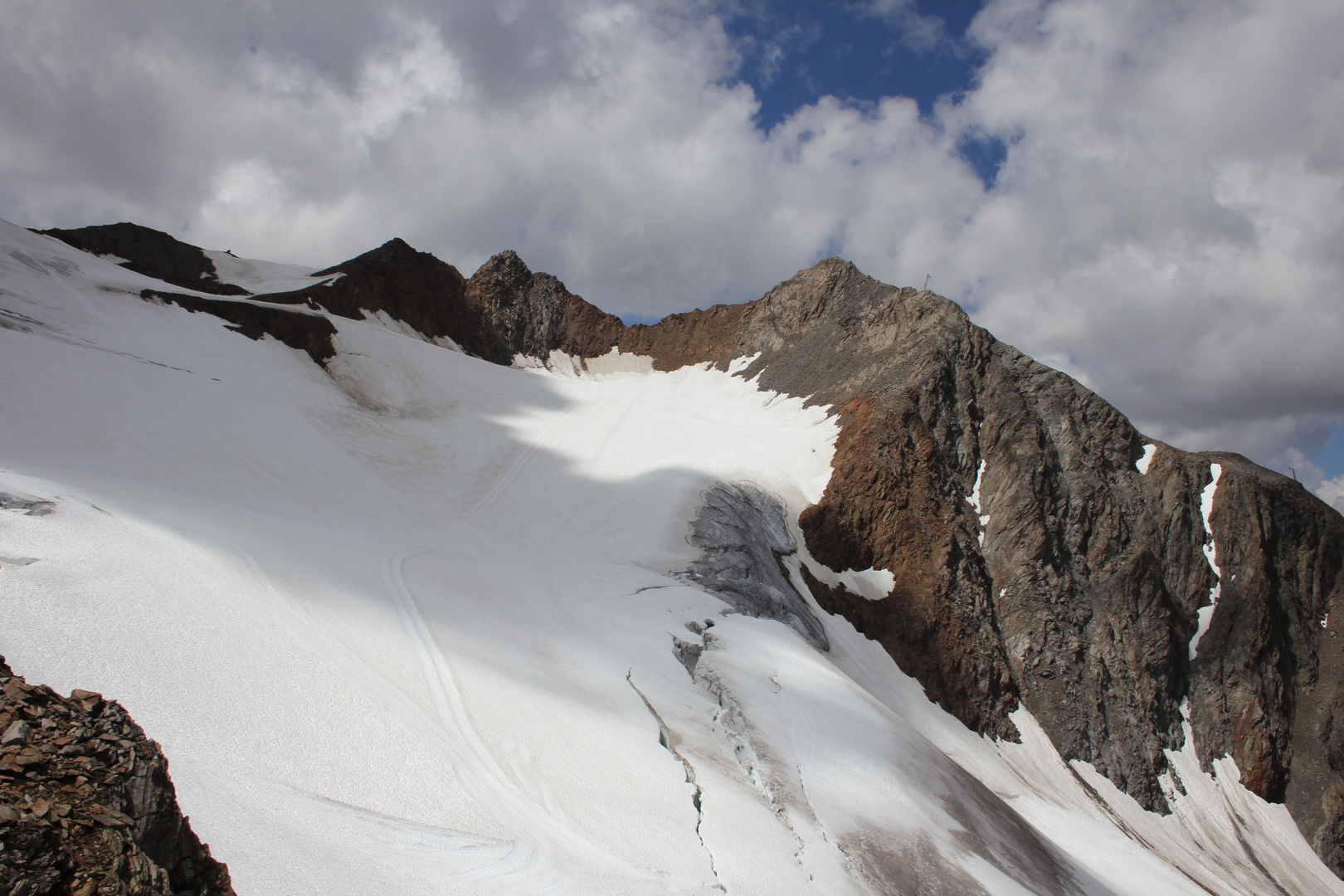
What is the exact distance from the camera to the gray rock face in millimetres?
17469

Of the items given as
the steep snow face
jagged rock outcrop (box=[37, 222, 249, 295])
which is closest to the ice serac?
the steep snow face

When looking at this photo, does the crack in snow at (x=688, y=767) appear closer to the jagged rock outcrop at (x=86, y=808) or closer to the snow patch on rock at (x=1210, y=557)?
the jagged rock outcrop at (x=86, y=808)

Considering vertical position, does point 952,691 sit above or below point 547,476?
below

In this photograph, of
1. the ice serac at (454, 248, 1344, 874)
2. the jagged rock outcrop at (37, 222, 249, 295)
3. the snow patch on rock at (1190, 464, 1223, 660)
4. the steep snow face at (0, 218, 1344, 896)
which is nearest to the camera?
the steep snow face at (0, 218, 1344, 896)

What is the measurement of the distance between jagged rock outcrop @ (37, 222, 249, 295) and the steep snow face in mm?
23151

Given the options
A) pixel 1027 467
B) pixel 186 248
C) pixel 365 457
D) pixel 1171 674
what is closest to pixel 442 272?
pixel 186 248

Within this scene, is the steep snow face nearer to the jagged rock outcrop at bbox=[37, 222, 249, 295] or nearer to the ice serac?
the ice serac

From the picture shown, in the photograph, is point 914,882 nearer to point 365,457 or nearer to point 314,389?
point 365,457

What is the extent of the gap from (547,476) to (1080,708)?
23.4 metres

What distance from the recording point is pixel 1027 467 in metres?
31.9

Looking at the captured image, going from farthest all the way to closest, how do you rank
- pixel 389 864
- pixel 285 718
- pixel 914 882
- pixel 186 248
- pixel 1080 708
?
pixel 186 248 → pixel 1080 708 → pixel 914 882 → pixel 285 718 → pixel 389 864

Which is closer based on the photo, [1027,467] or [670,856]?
[670,856]

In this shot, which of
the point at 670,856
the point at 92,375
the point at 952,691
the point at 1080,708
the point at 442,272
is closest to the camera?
the point at 670,856

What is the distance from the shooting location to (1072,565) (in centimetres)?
3153
